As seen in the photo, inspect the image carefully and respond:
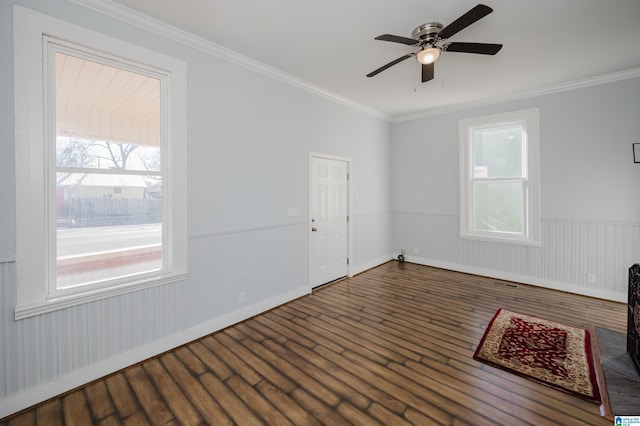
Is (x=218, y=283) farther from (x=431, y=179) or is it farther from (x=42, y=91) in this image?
(x=431, y=179)

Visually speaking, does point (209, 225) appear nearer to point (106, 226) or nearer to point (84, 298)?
point (106, 226)

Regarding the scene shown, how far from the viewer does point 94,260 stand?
2258 mm

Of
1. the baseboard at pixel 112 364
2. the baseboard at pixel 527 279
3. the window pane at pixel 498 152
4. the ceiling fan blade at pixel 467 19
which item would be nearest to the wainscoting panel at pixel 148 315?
the baseboard at pixel 112 364

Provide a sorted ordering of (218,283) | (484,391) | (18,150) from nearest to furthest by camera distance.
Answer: (18,150) → (484,391) → (218,283)

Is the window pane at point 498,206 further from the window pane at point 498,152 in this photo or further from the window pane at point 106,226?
the window pane at point 106,226

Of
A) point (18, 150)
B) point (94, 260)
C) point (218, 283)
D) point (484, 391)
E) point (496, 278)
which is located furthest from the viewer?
point (496, 278)

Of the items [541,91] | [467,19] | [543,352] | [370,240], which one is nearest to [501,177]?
[541,91]

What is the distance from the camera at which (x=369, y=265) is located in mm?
5266

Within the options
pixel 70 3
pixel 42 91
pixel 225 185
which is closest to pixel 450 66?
pixel 225 185

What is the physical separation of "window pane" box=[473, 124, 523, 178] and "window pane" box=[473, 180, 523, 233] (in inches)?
7.0

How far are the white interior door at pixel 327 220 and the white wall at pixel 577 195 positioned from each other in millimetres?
2006

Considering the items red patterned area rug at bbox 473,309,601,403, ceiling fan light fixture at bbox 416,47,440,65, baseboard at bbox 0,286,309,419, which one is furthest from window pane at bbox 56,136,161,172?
red patterned area rug at bbox 473,309,601,403

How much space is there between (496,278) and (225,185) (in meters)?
4.49

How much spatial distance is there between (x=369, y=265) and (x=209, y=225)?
3.28 m
